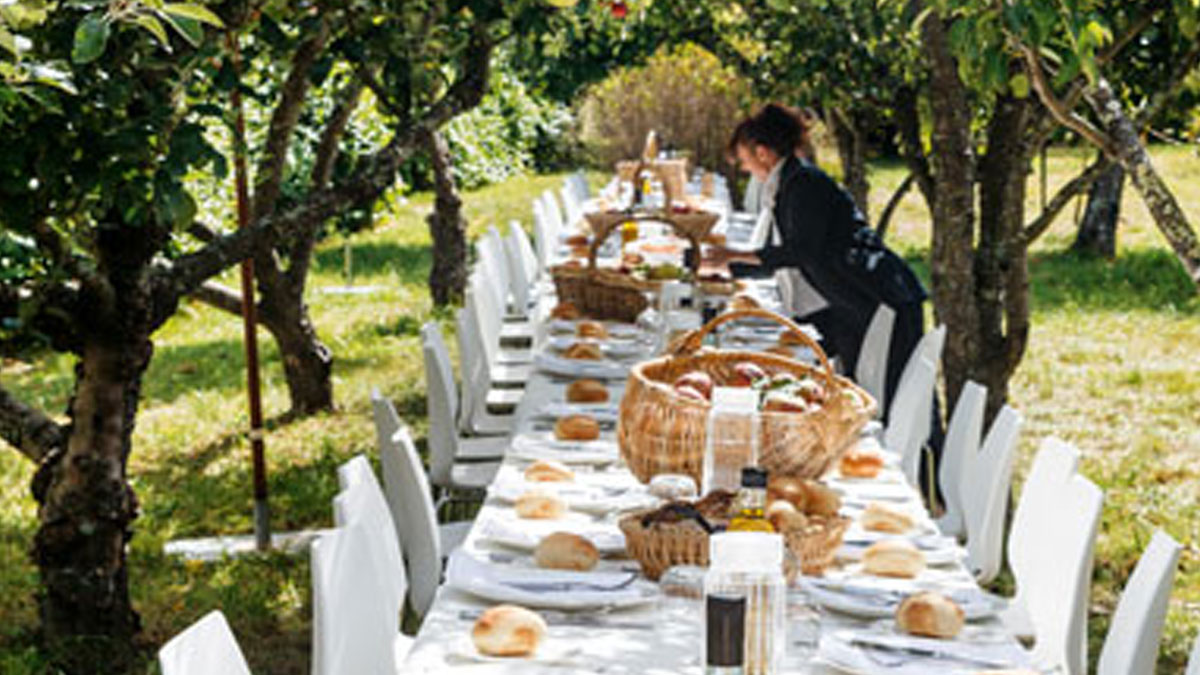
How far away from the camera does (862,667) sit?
3002 millimetres

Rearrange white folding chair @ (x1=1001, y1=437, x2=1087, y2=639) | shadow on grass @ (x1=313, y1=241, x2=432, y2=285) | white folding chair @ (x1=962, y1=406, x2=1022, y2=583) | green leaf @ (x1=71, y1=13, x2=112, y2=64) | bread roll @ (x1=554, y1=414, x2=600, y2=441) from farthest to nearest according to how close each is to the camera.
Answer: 1. shadow on grass @ (x1=313, y1=241, x2=432, y2=285)
2. bread roll @ (x1=554, y1=414, x2=600, y2=441)
3. white folding chair @ (x1=962, y1=406, x2=1022, y2=583)
4. white folding chair @ (x1=1001, y1=437, x2=1087, y2=639)
5. green leaf @ (x1=71, y1=13, x2=112, y2=64)

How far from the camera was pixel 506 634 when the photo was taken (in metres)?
3.09

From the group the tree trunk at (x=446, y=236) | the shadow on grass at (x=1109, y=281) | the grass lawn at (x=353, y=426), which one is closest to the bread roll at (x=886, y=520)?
Answer: the grass lawn at (x=353, y=426)

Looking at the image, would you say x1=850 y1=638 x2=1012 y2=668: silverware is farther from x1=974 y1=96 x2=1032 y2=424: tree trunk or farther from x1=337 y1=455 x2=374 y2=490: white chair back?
x1=974 y1=96 x2=1032 y2=424: tree trunk

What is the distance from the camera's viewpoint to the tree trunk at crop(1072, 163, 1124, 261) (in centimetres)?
1503

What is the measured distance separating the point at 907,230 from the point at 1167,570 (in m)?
14.2

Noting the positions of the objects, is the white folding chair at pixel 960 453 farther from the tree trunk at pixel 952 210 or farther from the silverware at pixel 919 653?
the silverware at pixel 919 653

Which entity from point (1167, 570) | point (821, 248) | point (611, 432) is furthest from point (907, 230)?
Answer: point (1167, 570)

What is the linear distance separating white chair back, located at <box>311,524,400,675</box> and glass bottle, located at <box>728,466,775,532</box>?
0.76 metres

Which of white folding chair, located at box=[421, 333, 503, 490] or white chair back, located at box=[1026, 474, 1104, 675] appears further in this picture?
white folding chair, located at box=[421, 333, 503, 490]

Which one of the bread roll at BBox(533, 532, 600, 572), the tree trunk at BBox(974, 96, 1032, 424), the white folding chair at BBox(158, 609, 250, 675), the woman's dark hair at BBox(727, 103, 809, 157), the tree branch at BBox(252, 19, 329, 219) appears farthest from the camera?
the woman's dark hair at BBox(727, 103, 809, 157)

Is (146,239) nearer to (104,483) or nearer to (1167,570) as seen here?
(104,483)

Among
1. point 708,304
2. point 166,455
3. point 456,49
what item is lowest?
point 166,455

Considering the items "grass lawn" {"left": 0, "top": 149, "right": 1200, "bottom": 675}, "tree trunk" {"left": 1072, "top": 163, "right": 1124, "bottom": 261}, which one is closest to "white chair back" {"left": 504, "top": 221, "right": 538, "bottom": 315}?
"grass lawn" {"left": 0, "top": 149, "right": 1200, "bottom": 675}
